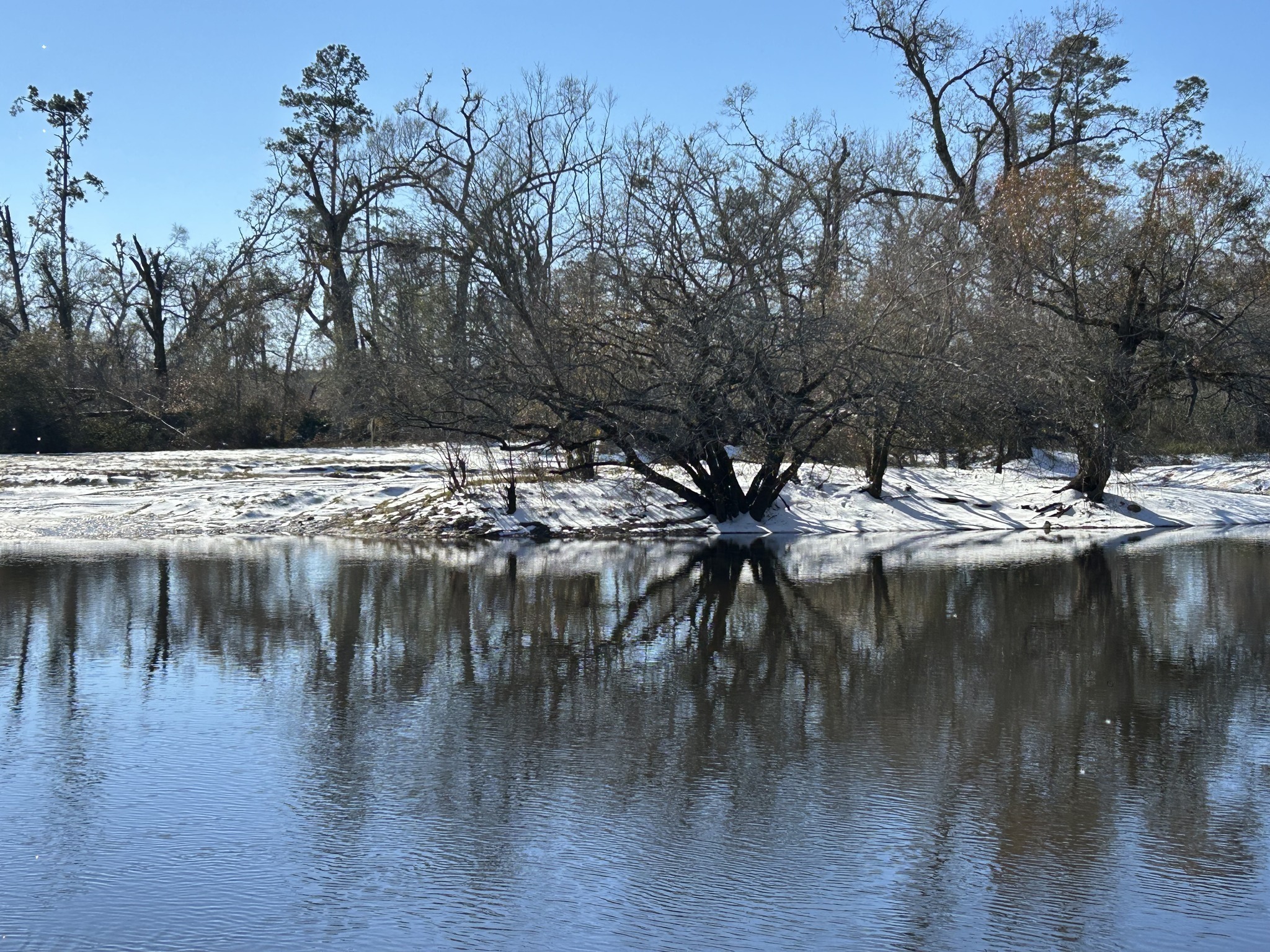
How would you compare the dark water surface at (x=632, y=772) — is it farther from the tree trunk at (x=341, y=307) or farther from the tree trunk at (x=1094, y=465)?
the tree trunk at (x=341, y=307)

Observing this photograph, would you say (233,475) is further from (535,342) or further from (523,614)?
(523,614)

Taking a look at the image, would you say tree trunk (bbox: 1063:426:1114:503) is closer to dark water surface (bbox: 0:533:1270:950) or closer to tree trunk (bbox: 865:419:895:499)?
tree trunk (bbox: 865:419:895:499)

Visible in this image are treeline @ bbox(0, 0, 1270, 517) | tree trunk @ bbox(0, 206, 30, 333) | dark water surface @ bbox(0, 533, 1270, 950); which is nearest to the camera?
dark water surface @ bbox(0, 533, 1270, 950)

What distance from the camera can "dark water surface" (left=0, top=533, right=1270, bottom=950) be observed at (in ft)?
17.1

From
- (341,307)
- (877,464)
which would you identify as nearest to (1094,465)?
(877,464)

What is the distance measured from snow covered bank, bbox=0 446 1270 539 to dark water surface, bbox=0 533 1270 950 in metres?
7.87

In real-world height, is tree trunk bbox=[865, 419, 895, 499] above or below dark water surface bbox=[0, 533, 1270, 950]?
above

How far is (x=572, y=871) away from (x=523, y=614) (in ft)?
24.0

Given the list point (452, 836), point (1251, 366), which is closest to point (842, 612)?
point (452, 836)

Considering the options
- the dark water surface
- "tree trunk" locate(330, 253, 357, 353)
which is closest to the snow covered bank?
"tree trunk" locate(330, 253, 357, 353)

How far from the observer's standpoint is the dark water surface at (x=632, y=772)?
5.20 metres

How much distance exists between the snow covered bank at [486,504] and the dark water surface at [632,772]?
25.8 ft

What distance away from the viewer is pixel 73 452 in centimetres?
3441

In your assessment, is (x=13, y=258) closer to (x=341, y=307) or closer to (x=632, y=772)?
(x=341, y=307)
